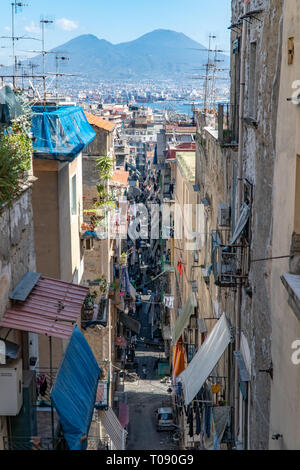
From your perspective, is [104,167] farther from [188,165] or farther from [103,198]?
[188,165]

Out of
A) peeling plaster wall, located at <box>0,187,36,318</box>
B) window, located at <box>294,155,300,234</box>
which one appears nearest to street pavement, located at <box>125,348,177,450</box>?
peeling plaster wall, located at <box>0,187,36,318</box>

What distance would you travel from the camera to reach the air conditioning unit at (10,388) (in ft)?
27.6

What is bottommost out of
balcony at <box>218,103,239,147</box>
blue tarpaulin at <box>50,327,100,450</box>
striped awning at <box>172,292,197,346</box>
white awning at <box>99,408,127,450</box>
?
white awning at <box>99,408,127,450</box>

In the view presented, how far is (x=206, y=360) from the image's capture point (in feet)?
39.7

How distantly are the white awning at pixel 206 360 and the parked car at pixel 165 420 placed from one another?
16.5m

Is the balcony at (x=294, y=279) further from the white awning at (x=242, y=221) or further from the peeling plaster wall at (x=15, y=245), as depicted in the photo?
the peeling plaster wall at (x=15, y=245)

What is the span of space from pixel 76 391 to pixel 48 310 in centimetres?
151

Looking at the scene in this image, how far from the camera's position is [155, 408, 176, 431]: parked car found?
94.0ft

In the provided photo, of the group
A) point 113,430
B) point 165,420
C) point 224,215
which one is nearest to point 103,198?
point 113,430

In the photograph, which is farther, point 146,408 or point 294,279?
point 146,408

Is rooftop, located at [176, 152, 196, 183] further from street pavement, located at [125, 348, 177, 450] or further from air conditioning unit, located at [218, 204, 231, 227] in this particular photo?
street pavement, located at [125, 348, 177, 450]

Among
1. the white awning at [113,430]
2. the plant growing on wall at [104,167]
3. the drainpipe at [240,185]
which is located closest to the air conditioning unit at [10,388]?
the drainpipe at [240,185]

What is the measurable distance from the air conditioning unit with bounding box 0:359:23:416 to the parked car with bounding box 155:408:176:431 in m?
20.8
